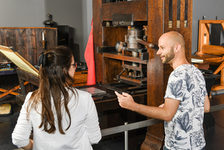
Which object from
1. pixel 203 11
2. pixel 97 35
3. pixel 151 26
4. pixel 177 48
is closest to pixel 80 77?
pixel 97 35

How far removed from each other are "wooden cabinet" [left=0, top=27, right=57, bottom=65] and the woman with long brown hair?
13.8ft

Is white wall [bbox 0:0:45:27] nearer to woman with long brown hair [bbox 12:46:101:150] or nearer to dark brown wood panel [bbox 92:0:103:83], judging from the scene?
dark brown wood panel [bbox 92:0:103:83]

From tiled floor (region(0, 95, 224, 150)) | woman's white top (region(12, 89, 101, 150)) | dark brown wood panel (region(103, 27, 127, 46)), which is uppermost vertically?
dark brown wood panel (region(103, 27, 127, 46))

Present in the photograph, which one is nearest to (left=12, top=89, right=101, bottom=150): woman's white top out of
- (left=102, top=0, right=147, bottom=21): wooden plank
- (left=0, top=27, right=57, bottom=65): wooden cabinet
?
(left=102, top=0, right=147, bottom=21): wooden plank

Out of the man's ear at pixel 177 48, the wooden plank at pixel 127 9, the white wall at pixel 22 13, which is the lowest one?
→ the man's ear at pixel 177 48

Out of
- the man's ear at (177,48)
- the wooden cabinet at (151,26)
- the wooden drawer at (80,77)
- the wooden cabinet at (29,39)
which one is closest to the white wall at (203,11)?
the wooden drawer at (80,77)

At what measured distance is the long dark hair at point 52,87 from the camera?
1.31m

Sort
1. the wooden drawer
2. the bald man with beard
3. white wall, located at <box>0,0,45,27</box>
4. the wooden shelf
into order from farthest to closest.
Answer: white wall, located at <box>0,0,45,27</box>
the wooden drawer
the wooden shelf
the bald man with beard

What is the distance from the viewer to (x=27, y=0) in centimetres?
586

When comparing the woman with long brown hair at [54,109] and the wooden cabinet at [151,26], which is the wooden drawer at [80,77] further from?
the woman with long brown hair at [54,109]

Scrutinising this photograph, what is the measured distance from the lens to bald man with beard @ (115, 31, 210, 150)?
164cm

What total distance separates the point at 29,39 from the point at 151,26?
3.60 metres

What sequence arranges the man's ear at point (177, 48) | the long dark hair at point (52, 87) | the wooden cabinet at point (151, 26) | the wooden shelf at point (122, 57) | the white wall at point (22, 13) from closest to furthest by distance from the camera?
the long dark hair at point (52, 87), the man's ear at point (177, 48), the wooden cabinet at point (151, 26), the wooden shelf at point (122, 57), the white wall at point (22, 13)

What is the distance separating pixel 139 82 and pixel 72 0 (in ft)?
12.6
